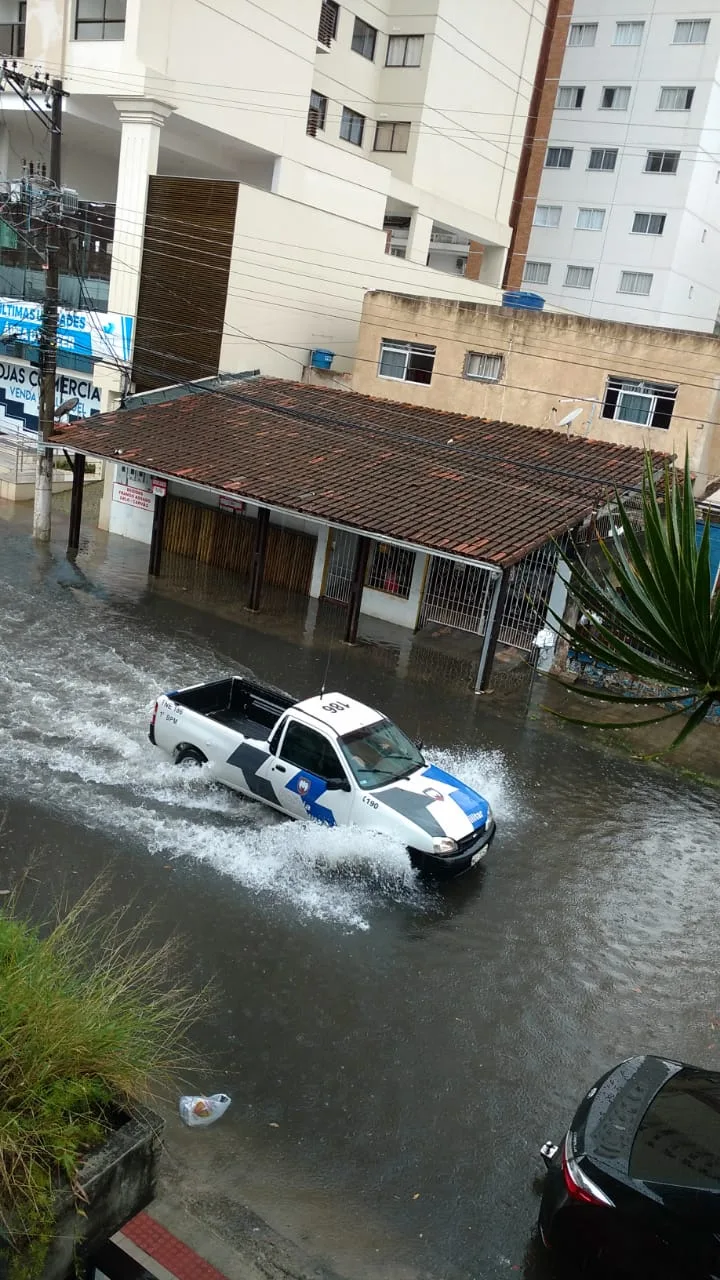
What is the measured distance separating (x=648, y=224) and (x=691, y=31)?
829 cm

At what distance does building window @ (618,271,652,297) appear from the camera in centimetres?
4538

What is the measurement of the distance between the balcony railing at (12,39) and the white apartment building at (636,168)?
26541mm

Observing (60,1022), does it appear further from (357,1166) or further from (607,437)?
(607,437)

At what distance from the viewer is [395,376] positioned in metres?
25.4

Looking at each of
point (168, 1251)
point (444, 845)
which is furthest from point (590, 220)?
point (168, 1251)

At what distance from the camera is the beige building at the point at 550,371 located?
69.2 feet

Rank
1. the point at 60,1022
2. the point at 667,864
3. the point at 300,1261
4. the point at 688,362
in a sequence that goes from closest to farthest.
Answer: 1. the point at 60,1022
2. the point at 300,1261
3. the point at 667,864
4. the point at 688,362

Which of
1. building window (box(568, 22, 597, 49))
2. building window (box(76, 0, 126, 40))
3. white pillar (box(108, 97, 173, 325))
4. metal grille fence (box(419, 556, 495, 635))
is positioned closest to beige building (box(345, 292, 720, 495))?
metal grille fence (box(419, 556, 495, 635))

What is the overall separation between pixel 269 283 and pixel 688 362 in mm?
11769

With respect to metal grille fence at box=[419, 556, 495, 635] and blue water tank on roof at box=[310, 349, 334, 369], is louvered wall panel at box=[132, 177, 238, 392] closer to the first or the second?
blue water tank on roof at box=[310, 349, 334, 369]

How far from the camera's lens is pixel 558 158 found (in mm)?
47625

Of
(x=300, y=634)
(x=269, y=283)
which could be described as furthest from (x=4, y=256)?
(x=300, y=634)

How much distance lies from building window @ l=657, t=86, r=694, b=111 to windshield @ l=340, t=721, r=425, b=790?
4368cm

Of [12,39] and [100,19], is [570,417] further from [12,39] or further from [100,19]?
[12,39]
